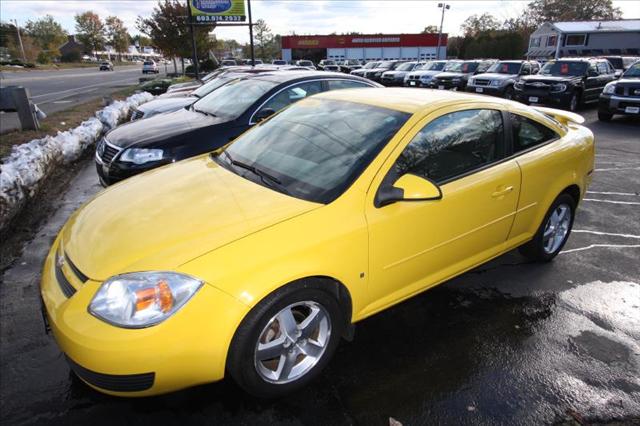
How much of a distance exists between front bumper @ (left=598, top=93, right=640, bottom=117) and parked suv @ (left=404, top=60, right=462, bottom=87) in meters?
9.67

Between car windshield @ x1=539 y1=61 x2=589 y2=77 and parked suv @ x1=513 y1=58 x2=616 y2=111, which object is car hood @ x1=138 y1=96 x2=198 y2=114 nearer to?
parked suv @ x1=513 y1=58 x2=616 y2=111

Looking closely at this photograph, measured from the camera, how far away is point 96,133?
8734 millimetres

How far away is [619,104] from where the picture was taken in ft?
37.3

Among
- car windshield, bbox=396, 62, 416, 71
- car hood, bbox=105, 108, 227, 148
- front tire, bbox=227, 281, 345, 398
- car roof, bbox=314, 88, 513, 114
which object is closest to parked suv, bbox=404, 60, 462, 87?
car windshield, bbox=396, 62, 416, 71

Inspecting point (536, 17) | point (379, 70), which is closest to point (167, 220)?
point (379, 70)

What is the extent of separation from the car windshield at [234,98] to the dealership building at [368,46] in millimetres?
59584

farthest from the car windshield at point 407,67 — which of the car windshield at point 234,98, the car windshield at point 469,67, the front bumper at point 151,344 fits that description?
the front bumper at point 151,344

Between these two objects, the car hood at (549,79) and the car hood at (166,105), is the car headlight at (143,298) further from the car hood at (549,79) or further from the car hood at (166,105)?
the car hood at (549,79)

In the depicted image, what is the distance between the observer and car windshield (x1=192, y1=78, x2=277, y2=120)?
550 centimetres

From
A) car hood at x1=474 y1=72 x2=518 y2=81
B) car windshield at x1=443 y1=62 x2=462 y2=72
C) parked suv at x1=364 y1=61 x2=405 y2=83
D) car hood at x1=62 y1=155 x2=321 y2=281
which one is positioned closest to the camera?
car hood at x1=62 y1=155 x2=321 y2=281

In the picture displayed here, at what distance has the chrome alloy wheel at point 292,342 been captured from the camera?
7.35ft

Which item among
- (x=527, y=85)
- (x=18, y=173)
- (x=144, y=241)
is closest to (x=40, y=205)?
(x=18, y=173)

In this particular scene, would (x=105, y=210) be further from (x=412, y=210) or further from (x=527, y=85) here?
(x=527, y=85)

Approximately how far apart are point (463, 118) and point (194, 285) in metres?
2.21
